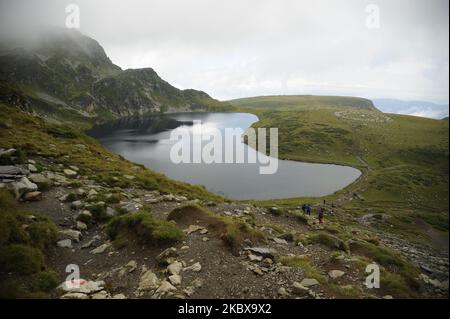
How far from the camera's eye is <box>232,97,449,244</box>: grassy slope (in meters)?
64.9

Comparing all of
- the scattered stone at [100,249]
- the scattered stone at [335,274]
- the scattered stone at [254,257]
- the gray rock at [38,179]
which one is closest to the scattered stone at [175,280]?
the scattered stone at [254,257]

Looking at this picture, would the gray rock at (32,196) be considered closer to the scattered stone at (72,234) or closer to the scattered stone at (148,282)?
the scattered stone at (72,234)

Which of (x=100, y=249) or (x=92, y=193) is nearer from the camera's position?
(x=100, y=249)

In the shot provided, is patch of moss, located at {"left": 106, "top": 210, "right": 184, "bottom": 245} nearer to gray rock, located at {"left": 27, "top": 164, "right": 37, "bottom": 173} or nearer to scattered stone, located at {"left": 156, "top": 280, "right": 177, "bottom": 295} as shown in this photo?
A: scattered stone, located at {"left": 156, "top": 280, "right": 177, "bottom": 295}

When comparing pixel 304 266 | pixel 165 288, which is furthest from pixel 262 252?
pixel 165 288

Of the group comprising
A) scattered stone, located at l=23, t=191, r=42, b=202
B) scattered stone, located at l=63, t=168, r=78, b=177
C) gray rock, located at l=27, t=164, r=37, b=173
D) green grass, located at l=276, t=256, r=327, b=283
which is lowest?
green grass, located at l=276, t=256, r=327, b=283

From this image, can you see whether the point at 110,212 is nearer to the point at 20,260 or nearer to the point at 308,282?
the point at 20,260

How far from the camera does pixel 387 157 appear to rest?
118688 mm

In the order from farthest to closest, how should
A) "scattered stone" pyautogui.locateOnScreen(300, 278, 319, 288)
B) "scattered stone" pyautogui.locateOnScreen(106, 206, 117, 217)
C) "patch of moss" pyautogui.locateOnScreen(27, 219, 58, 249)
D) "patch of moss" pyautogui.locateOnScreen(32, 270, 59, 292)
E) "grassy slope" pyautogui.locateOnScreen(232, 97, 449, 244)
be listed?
1. "grassy slope" pyautogui.locateOnScreen(232, 97, 449, 244)
2. "scattered stone" pyautogui.locateOnScreen(106, 206, 117, 217)
3. "patch of moss" pyautogui.locateOnScreen(27, 219, 58, 249)
4. "scattered stone" pyautogui.locateOnScreen(300, 278, 319, 288)
5. "patch of moss" pyautogui.locateOnScreen(32, 270, 59, 292)

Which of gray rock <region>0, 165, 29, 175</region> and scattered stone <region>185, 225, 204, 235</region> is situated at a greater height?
gray rock <region>0, 165, 29, 175</region>

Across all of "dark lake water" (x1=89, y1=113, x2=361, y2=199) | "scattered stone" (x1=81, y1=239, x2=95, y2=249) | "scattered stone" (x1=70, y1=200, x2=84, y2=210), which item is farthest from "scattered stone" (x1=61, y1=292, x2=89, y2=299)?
"dark lake water" (x1=89, y1=113, x2=361, y2=199)
